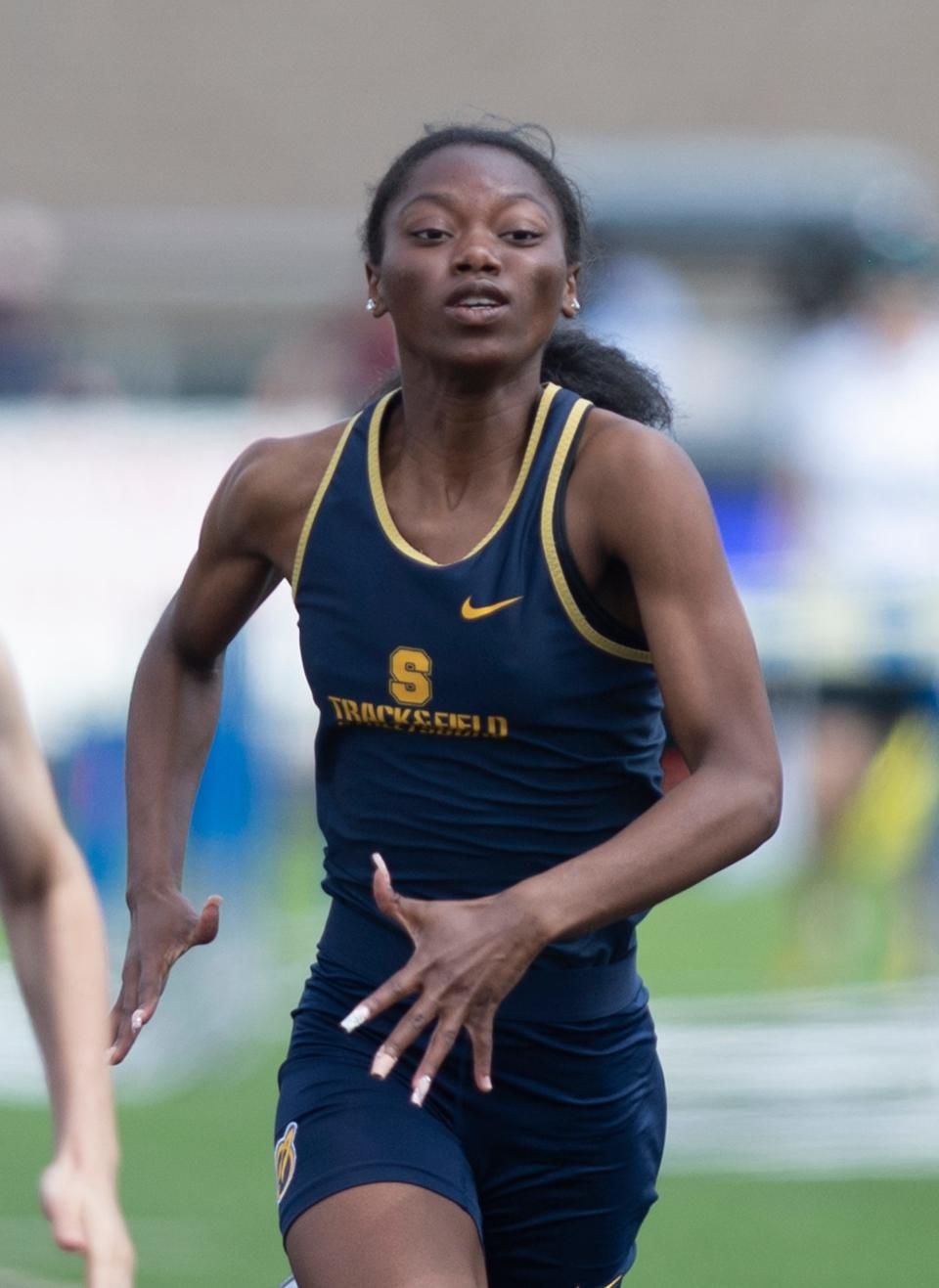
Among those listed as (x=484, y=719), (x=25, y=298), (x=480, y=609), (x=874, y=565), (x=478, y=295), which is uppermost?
(x=25, y=298)

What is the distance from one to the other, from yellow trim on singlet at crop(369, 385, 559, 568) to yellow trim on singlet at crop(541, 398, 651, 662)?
4 centimetres

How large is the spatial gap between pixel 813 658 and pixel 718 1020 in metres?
1.37

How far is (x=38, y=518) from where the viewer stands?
31.4 ft

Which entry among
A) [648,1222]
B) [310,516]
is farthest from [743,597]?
[310,516]

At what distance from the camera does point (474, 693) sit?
3.26 m

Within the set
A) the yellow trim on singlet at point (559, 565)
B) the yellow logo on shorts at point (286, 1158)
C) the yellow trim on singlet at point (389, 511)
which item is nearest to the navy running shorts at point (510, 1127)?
the yellow logo on shorts at point (286, 1158)

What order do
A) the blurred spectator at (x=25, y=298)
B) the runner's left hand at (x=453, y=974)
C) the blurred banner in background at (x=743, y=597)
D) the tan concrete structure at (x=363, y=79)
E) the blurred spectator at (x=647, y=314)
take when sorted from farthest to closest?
the tan concrete structure at (x=363, y=79) < the blurred spectator at (x=25, y=298) < the blurred spectator at (x=647, y=314) < the blurred banner in background at (x=743, y=597) < the runner's left hand at (x=453, y=974)

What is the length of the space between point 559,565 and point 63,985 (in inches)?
45.1

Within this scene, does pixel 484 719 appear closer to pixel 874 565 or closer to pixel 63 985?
pixel 63 985

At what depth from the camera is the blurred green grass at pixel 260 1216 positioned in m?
5.51

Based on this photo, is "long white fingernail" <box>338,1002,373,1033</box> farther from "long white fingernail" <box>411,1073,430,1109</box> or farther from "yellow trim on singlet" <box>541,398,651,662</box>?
"yellow trim on singlet" <box>541,398,651,662</box>

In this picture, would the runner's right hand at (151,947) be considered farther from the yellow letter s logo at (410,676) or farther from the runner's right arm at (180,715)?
the yellow letter s logo at (410,676)

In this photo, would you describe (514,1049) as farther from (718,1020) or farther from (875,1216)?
(718,1020)

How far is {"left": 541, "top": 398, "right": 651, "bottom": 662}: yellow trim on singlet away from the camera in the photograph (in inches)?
127
